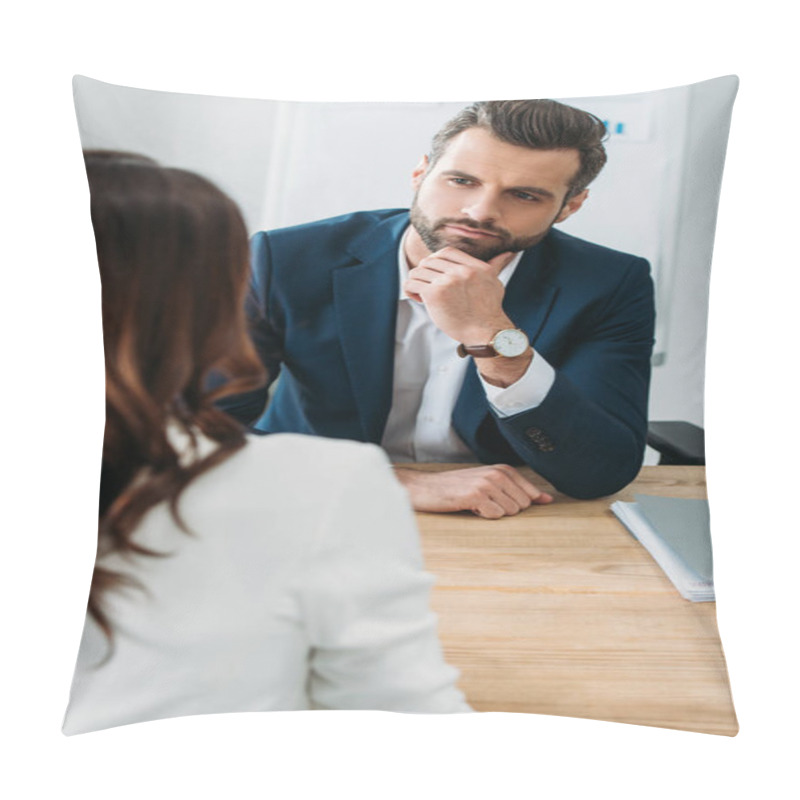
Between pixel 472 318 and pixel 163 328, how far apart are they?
485mm

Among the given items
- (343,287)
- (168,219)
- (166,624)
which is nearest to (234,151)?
(168,219)

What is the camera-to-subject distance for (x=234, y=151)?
4.45 feet

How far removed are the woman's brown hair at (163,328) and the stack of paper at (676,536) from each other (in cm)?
65

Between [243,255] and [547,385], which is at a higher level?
[243,255]

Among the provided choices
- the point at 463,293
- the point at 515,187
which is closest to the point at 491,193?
the point at 515,187

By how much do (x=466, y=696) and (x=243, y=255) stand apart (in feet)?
2.54

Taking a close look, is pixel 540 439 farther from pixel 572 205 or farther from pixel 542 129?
pixel 542 129

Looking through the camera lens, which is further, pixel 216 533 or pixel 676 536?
pixel 676 536

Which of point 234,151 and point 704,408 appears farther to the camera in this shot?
point 704,408

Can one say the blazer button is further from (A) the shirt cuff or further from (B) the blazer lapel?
(B) the blazer lapel

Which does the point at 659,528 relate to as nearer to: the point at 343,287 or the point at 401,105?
the point at 343,287

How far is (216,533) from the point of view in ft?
4.29

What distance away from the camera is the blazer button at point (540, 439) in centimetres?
138

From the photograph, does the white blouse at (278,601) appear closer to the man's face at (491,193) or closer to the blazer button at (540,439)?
the blazer button at (540,439)
